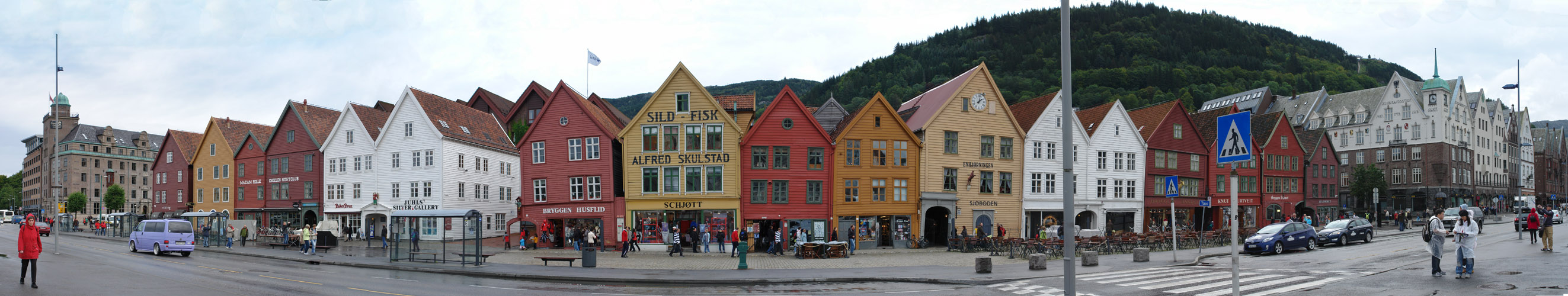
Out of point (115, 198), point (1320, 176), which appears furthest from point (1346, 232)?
point (115, 198)

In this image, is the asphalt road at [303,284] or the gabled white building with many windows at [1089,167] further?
the gabled white building with many windows at [1089,167]

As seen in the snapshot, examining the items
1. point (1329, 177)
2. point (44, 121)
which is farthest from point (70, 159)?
point (1329, 177)

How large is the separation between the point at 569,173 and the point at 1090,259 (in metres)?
27.6

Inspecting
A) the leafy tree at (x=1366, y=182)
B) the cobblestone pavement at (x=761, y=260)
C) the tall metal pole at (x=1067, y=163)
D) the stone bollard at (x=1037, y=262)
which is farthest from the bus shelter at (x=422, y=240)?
the leafy tree at (x=1366, y=182)

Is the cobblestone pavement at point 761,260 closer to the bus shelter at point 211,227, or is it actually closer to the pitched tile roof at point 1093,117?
the bus shelter at point 211,227

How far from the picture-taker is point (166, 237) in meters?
35.8

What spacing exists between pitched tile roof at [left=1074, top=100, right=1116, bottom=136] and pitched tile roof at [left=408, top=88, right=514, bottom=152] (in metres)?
36.8

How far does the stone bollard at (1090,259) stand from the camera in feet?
89.9

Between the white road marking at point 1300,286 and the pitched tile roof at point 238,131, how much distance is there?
6362cm

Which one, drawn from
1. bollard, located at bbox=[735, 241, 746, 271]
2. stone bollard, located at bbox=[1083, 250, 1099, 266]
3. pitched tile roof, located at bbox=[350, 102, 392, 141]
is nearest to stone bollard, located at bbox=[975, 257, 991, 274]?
stone bollard, located at bbox=[1083, 250, 1099, 266]

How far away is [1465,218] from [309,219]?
61084 mm

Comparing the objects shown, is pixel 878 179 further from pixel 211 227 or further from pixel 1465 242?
pixel 211 227

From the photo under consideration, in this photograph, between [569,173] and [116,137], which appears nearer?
[569,173]

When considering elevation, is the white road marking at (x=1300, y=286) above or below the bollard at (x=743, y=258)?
above
